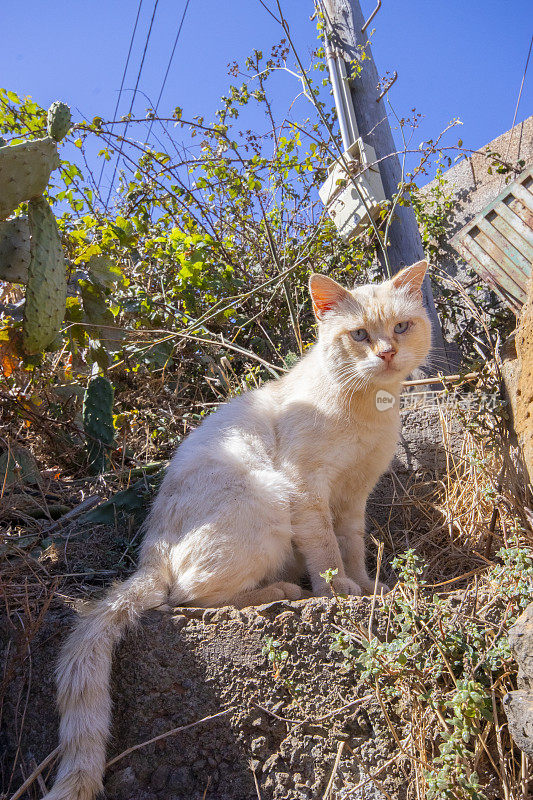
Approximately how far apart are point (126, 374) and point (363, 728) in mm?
3704

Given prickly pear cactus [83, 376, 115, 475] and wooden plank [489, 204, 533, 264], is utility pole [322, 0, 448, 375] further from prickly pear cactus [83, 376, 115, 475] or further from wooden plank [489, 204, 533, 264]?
prickly pear cactus [83, 376, 115, 475]

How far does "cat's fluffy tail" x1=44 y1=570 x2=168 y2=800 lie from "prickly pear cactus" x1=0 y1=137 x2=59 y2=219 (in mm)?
2215

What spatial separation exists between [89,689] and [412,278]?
246 cm

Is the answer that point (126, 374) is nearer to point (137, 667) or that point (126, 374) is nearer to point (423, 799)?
point (137, 667)

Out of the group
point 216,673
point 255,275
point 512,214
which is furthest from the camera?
point 255,275

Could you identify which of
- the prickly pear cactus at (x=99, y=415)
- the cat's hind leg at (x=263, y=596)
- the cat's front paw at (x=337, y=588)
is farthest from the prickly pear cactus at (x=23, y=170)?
the cat's front paw at (x=337, y=588)

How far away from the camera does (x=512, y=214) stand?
4.04 m

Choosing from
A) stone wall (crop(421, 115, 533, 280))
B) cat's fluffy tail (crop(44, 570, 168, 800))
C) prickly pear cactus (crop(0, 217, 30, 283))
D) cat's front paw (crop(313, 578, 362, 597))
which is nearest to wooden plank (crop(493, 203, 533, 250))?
stone wall (crop(421, 115, 533, 280))

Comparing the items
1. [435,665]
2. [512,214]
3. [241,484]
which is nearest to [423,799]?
[435,665]

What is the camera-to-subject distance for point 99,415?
13.1 ft

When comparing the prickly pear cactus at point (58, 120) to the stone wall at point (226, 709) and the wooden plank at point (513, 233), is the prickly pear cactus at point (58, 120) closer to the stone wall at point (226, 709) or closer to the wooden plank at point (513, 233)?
the stone wall at point (226, 709)

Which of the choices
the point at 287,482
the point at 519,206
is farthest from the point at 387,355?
the point at 519,206

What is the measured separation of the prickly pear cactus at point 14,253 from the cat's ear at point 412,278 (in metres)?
2.18

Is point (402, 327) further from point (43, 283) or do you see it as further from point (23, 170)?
point (23, 170)
